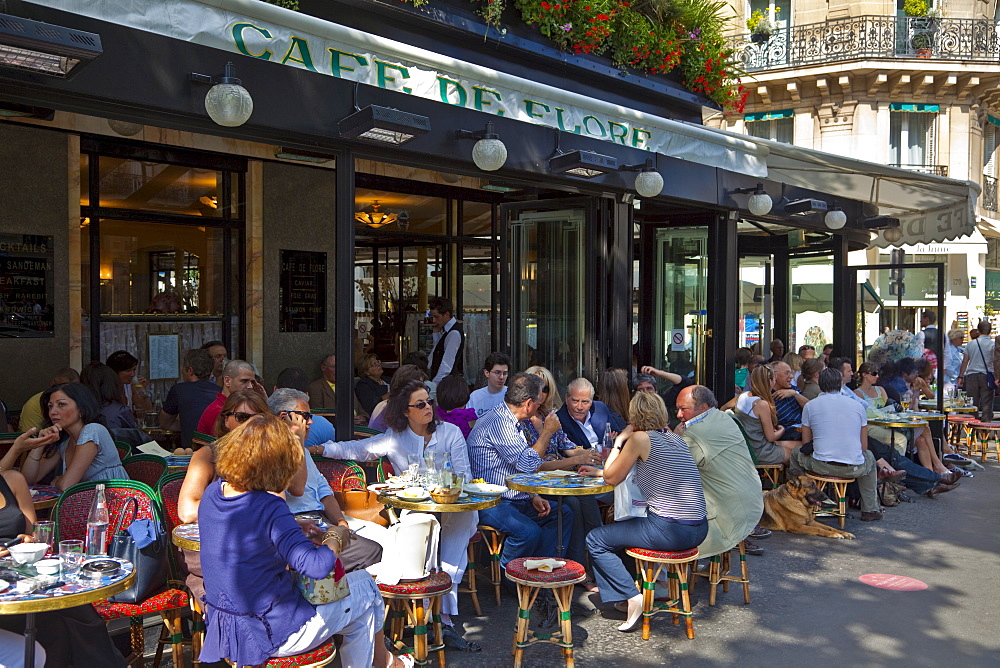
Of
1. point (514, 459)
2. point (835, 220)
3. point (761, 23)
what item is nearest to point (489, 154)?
point (514, 459)

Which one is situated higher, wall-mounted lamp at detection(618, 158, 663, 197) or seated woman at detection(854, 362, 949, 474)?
wall-mounted lamp at detection(618, 158, 663, 197)

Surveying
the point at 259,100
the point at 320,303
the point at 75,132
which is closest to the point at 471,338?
the point at 320,303

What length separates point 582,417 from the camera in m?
6.18

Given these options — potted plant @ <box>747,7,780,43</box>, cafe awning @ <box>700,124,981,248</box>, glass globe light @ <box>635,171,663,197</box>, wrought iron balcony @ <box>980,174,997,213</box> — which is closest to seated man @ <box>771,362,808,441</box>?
cafe awning @ <box>700,124,981,248</box>

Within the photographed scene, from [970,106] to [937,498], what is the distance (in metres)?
20.0

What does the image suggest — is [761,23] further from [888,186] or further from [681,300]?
[681,300]

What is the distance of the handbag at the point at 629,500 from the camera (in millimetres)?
5234

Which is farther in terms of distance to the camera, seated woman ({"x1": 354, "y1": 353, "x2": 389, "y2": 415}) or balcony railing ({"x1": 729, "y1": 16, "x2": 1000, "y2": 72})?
balcony railing ({"x1": 729, "y1": 16, "x2": 1000, "y2": 72})

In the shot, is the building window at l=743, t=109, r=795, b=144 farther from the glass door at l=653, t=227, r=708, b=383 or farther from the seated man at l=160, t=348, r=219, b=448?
the seated man at l=160, t=348, r=219, b=448

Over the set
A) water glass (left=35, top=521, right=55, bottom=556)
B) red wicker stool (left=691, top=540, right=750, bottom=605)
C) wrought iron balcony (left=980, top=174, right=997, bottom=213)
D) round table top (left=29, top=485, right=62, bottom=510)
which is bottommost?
red wicker stool (left=691, top=540, right=750, bottom=605)

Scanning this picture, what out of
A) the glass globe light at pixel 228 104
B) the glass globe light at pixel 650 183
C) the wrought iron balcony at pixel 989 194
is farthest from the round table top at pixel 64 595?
the wrought iron balcony at pixel 989 194

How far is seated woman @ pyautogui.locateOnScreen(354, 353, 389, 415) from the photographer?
28.3ft

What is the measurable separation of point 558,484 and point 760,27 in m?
23.8

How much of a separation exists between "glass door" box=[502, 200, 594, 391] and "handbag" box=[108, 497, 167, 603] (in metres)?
5.28
